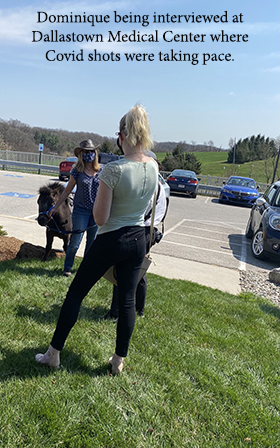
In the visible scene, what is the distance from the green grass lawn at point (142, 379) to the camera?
2180mm

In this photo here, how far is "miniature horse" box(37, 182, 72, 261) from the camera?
481 centimetres

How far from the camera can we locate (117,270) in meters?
2.55

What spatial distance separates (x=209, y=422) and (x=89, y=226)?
10.1ft

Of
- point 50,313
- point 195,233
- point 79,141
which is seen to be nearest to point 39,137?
point 79,141

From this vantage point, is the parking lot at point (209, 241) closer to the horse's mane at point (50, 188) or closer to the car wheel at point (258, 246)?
the car wheel at point (258, 246)

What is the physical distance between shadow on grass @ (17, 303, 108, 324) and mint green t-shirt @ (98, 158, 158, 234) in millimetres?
1563

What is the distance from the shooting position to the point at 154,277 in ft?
18.1

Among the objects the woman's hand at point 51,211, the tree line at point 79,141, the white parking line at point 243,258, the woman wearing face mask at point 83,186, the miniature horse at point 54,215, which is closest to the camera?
the woman wearing face mask at point 83,186

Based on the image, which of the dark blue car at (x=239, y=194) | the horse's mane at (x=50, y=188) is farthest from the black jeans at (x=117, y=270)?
the dark blue car at (x=239, y=194)

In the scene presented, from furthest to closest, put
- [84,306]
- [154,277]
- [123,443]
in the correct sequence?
[154,277] → [84,306] → [123,443]

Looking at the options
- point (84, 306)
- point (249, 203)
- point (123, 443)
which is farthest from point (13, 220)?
point (249, 203)

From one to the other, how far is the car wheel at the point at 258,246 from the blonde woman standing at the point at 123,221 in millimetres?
6030

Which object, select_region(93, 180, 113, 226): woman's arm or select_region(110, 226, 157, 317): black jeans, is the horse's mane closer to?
select_region(110, 226, 157, 317): black jeans

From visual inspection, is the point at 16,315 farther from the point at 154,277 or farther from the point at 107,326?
the point at 154,277
